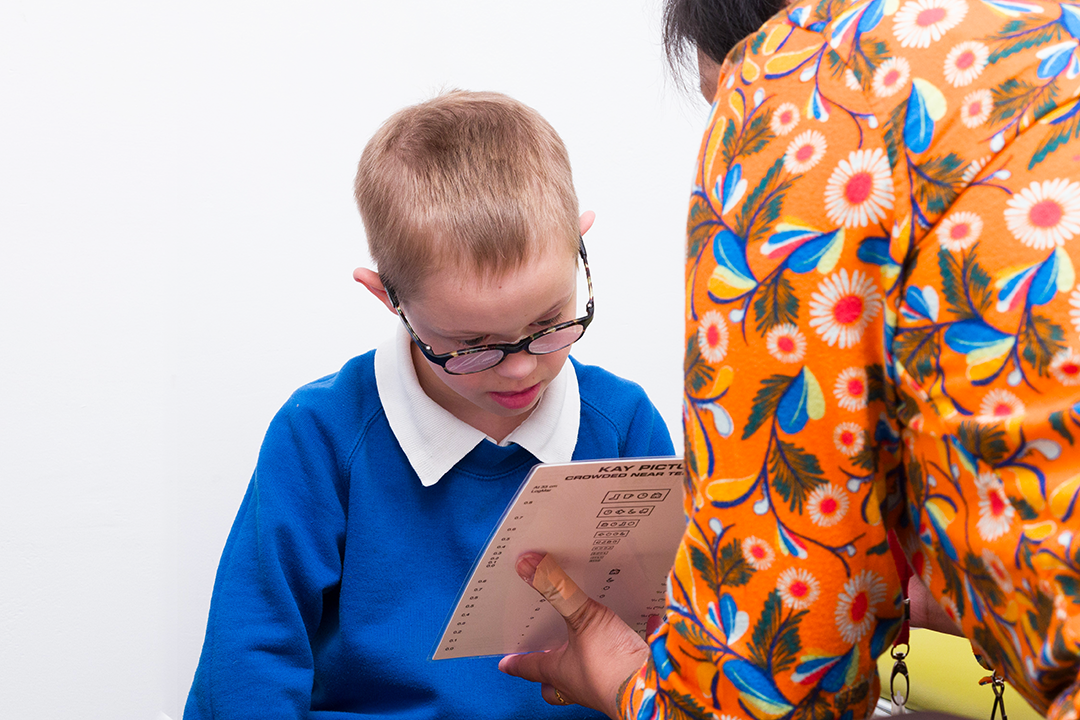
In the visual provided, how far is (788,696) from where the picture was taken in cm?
56

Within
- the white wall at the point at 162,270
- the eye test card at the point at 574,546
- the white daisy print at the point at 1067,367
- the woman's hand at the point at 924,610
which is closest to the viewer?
the white daisy print at the point at 1067,367

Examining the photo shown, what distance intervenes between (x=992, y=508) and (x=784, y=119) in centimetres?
24

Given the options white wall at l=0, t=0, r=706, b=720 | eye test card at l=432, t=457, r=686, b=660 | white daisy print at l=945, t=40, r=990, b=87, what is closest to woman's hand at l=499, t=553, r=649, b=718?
eye test card at l=432, t=457, r=686, b=660

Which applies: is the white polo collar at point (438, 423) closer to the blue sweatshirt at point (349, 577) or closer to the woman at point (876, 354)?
the blue sweatshirt at point (349, 577)

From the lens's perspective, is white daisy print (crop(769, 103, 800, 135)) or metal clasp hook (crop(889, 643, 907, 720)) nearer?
white daisy print (crop(769, 103, 800, 135))

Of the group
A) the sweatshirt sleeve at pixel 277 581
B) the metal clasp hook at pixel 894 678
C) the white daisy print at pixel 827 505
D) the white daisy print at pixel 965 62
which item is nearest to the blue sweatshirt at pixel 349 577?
the sweatshirt sleeve at pixel 277 581

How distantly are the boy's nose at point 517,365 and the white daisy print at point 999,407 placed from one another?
0.58 metres

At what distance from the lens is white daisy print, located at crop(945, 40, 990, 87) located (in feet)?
1.64

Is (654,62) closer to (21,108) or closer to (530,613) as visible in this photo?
(21,108)

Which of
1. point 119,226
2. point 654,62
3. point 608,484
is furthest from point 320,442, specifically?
point 654,62

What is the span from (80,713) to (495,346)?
36.1 inches

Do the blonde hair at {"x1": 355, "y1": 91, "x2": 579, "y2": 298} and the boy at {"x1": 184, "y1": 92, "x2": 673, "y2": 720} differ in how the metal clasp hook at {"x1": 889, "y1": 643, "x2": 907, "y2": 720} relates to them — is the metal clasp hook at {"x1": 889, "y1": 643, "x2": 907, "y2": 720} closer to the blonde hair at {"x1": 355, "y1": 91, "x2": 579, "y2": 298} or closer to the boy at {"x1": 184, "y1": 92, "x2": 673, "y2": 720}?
the boy at {"x1": 184, "y1": 92, "x2": 673, "y2": 720}

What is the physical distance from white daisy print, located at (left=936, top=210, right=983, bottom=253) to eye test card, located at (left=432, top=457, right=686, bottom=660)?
361mm

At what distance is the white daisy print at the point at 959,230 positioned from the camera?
48 centimetres
